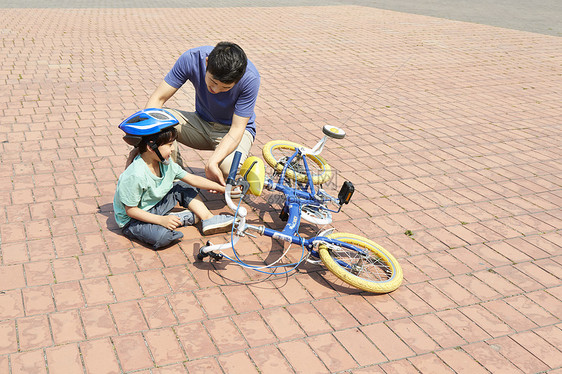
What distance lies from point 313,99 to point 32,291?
16.0ft

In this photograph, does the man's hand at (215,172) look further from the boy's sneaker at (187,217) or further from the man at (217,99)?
the boy's sneaker at (187,217)

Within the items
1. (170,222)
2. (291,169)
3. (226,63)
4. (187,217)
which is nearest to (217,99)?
(226,63)

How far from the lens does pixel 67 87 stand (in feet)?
23.4

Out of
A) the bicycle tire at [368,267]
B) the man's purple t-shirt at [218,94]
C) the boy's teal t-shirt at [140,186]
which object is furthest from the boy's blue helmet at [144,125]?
the bicycle tire at [368,267]

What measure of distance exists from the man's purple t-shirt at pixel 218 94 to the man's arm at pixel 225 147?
66mm

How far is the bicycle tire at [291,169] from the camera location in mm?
4363

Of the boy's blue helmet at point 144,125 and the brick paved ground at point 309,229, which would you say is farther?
the boy's blue helmet at point 144,125

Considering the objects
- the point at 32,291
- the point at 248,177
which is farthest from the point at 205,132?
the point at 32,291

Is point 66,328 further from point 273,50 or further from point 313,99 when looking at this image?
point 273,50

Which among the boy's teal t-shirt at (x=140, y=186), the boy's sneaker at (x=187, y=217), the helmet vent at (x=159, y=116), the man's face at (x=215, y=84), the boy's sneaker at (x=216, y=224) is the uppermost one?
the man's face at (x=215, y=84)

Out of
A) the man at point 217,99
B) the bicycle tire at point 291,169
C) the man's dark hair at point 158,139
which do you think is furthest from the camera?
the bicycle tire at point 291,169

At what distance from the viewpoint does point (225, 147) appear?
3973 mm

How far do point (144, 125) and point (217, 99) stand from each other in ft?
2.84

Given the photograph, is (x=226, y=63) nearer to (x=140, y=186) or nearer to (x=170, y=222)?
(x=140, y=186)
